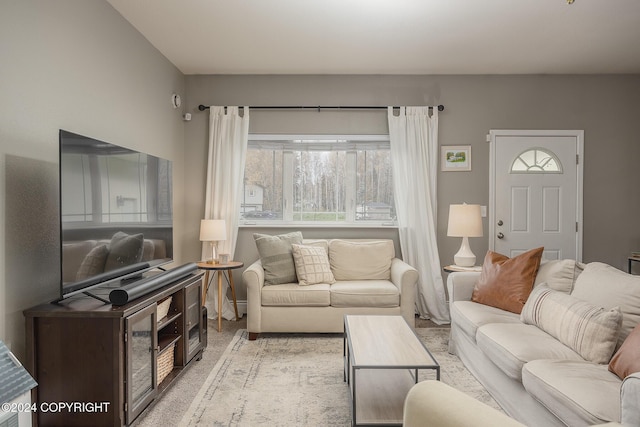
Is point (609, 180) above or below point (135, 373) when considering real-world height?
above

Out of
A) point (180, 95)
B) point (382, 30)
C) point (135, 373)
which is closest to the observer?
point (135, 373)

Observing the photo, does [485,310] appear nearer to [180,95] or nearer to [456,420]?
[456,420]

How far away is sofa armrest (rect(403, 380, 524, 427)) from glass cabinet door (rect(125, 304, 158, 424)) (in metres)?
1.59

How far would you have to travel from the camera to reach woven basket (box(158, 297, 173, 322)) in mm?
2562

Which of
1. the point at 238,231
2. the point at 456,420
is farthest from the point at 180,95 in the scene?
the point at 456,420

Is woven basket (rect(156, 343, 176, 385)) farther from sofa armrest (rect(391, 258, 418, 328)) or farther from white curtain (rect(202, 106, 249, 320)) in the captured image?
sofa armrest (rect(391, 258, 418, 328))

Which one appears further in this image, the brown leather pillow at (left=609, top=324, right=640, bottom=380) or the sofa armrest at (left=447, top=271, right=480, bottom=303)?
Answer: the sofa armrest at (left=447, top=271, right=480, bottom=303)

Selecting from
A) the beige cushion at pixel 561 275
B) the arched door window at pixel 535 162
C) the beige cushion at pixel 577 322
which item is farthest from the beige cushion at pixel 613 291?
the arched door window at pixel 535 162

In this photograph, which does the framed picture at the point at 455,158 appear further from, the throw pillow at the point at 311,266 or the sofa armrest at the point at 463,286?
the throw pillow at the point at 311,266

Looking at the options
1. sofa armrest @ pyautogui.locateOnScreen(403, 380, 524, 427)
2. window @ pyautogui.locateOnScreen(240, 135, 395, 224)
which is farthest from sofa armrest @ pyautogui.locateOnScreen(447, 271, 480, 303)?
sofa armrest @ pyautogui.locateOnScreen(403, 380, 524, 427)

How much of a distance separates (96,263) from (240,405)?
1153 millimetres

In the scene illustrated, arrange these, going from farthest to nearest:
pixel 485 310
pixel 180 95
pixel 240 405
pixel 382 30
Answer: pixel 180 95
pixel 382 30
pixel 485 310
pixel 240 405

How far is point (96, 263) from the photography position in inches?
87.0

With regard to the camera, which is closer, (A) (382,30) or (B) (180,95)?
(A) (382,30)
